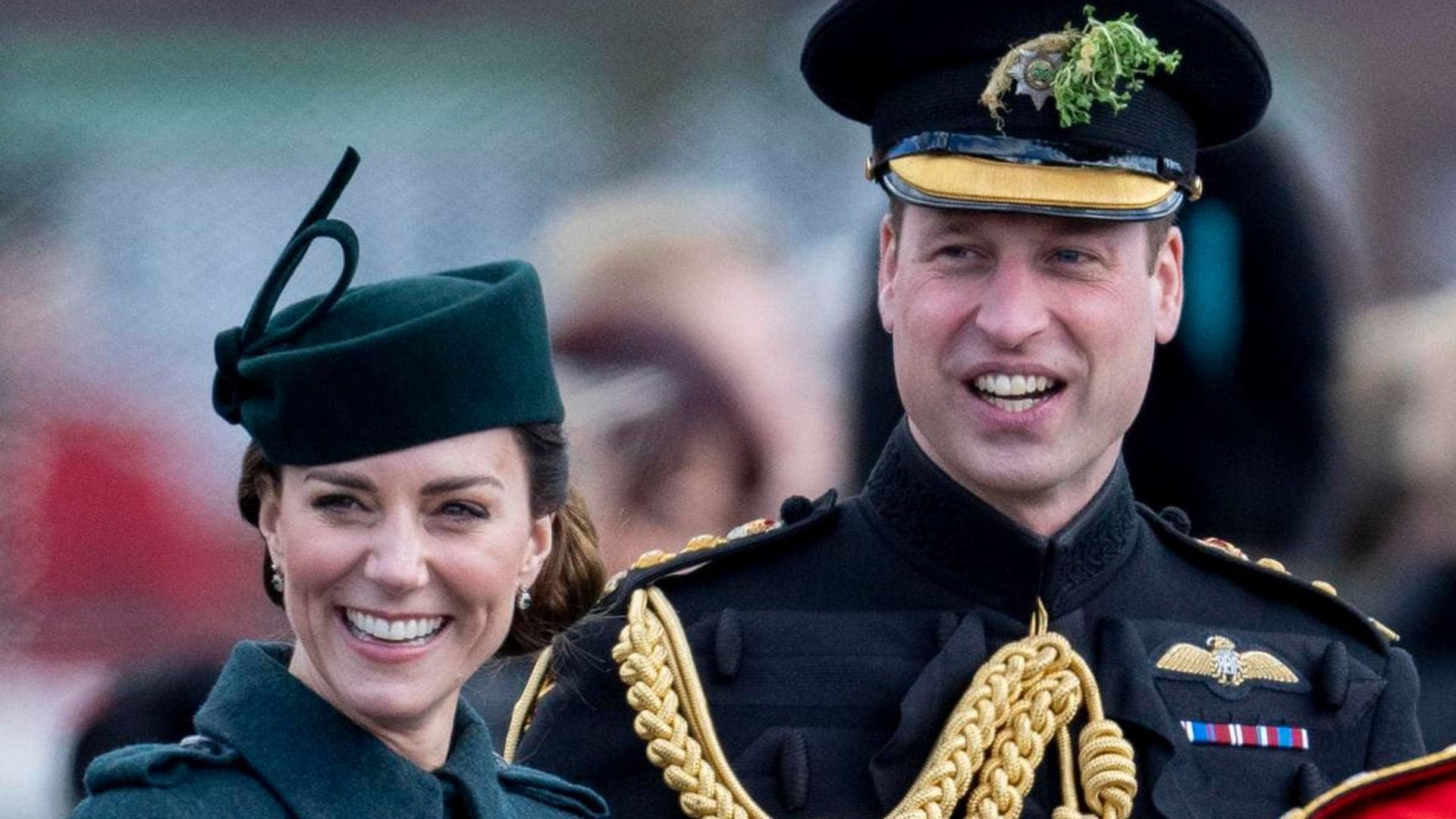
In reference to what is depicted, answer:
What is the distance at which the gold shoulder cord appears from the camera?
3428mm

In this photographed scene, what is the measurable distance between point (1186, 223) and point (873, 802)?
241 centimetres

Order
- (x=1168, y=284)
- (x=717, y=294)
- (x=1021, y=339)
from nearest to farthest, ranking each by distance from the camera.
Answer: (x=1021, y=339) → (x=1168, y=284) → (x=717, y=294)

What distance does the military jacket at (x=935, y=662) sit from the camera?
3.49m

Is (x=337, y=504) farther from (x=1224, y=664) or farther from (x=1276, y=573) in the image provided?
(x=1276, y=573)

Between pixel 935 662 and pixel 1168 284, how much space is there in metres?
0.58

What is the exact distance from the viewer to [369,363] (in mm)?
2873

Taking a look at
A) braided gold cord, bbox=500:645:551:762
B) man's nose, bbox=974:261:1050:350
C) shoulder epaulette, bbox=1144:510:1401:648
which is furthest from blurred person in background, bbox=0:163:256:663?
man's nose, bbox=974:261:1050:350

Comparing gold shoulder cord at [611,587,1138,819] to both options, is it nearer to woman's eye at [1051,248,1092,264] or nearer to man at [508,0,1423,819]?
man at [508,0,1423,819]

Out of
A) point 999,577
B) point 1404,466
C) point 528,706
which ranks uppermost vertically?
point 999,577

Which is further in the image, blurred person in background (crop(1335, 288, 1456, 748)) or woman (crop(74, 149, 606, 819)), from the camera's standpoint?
blurred person in background (crop(1335, 288, 1456, 748))

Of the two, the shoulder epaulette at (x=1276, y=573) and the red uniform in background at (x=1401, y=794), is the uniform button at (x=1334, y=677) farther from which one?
the red uniform in background at (x=1401, y=794)

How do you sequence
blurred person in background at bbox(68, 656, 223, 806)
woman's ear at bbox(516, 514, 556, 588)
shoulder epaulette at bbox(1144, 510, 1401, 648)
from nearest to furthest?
woman's ear at bbox(516, 514, 556, 588) < shoulder epaulette at bbox(1144, 510, 1401, 648) < blurred person in background at bbox(68, 656, 223, 806)

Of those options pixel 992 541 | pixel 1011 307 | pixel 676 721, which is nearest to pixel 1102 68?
pixel 1011 307

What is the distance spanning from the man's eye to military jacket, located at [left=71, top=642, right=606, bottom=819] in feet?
0.75
